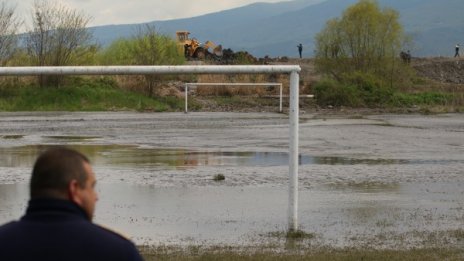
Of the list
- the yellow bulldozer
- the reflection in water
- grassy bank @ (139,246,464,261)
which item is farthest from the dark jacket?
the yellow bulldozer

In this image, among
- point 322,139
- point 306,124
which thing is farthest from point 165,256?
point 306,124

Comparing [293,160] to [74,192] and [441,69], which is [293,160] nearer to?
[74,192]

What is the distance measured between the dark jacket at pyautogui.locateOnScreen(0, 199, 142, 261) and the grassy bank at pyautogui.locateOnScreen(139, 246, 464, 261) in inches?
171

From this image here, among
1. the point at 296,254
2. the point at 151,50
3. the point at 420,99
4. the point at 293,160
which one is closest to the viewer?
the point at 296,254

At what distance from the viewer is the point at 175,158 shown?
53.0 ft

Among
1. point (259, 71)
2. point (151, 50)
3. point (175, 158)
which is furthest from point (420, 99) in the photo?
point (259, 71)

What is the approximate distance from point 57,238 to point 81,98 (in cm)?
3293

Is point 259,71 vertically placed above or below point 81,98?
above

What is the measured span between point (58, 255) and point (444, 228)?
668 centimetres

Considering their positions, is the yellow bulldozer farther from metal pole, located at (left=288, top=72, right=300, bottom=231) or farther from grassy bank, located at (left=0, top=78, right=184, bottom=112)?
metal pole, located at (left=288, top=72, right=300, bottom=231)

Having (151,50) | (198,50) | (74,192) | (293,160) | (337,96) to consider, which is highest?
(198,50)

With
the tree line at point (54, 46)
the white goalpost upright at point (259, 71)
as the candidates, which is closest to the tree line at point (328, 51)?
the tree line at point (54, 46)

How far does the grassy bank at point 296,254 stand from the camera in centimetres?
770

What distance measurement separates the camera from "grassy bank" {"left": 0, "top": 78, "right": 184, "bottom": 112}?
3441 centimetres
